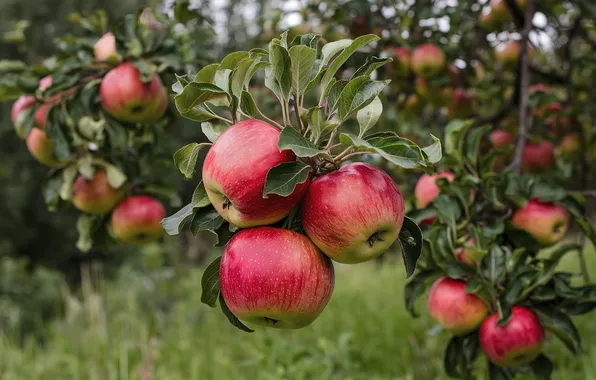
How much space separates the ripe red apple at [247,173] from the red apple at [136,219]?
780mm

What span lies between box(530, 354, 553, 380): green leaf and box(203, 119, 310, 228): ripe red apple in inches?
33.7

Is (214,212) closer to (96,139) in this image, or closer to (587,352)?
(96,139)

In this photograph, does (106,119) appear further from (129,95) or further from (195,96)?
(195,96)

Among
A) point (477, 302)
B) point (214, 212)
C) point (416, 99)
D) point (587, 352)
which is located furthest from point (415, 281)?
point (587, 352)

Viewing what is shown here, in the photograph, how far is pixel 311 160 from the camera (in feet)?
2.27

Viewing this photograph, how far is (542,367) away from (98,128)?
44.5 inches

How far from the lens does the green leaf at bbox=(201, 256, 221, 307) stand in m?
0.75

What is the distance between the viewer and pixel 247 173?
0.64 metres

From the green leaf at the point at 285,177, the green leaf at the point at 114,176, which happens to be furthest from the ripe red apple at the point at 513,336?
the green leaf at the point at 114,176

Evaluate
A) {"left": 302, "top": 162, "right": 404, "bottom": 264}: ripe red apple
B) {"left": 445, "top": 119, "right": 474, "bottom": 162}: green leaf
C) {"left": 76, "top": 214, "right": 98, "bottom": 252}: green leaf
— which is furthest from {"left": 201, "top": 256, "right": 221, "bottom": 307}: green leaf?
{"left": 76, "top": 214, "right": 98, "bottom": 252}: green leaf

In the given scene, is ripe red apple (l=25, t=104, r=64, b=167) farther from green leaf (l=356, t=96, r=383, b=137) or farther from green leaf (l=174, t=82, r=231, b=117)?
green leaf (l=356, t=96, r=383, b=137)

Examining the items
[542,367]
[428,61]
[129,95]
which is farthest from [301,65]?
[428,61]

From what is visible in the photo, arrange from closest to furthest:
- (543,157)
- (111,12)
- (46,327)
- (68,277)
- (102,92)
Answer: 1. (102,92)
2. (543,157)
3. (46,327)
4. (111,12)
5. (68,277)

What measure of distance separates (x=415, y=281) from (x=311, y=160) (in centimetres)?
59
